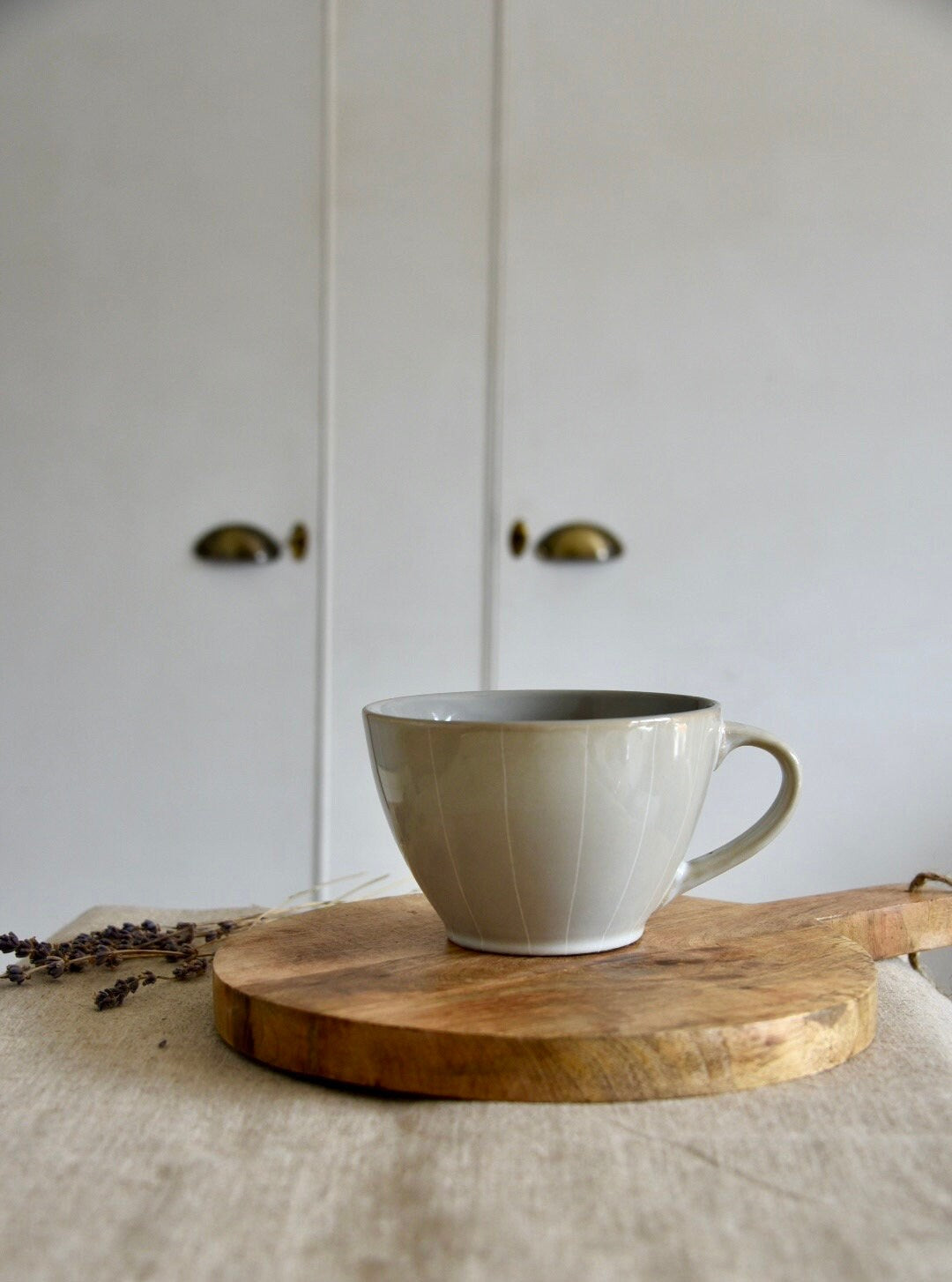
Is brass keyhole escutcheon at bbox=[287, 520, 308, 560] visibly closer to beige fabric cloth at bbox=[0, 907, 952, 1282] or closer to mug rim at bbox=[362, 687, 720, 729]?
mug rim at bbox=[362, 687, 720, 729]

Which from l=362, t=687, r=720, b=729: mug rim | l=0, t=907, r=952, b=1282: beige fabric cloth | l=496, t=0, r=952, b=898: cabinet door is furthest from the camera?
l=496, t=0, r=952, b=898: cabinet door

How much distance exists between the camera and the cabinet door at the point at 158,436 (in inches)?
68.7

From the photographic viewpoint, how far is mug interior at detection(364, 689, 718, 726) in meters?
0.53

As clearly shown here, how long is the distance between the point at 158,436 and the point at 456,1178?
1583 millimetres

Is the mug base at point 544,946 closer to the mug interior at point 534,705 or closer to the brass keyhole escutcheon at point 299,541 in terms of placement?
the mug interior at point 534,705

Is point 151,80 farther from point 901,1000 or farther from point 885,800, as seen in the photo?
point 901,1000

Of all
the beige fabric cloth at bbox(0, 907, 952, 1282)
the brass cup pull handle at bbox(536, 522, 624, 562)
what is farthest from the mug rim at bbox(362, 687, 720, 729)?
the brass cup pull handle at bbox(536, 522, 624, 562)

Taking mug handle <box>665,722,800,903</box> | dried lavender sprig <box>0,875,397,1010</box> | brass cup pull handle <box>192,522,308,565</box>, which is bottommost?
dried lavender sprig <box>0,875,397,1010</box>

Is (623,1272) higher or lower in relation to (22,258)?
lower

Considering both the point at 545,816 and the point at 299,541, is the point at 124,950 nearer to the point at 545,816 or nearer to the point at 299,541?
the point at 545,816

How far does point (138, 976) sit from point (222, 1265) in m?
0.26

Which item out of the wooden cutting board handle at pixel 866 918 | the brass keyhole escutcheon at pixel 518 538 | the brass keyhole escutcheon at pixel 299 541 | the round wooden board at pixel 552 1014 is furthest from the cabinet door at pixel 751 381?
the round wooden board at pixel 552 1014

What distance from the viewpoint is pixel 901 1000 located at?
0.49 m

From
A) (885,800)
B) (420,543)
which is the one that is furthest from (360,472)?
(885,800)
